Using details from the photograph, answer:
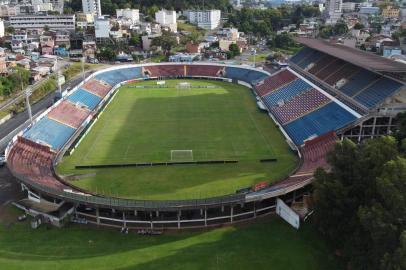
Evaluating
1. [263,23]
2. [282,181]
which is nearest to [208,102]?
[282,181]

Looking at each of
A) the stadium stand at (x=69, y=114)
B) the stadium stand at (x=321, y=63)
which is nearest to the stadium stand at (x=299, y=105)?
the stadium stand at (x=321, y=63)

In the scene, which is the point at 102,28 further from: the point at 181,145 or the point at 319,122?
the point at 319,122

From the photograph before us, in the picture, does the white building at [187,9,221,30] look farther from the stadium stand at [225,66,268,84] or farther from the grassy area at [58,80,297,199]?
the grassy area at [58,80,297,199]

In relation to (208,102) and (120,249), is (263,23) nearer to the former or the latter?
(208,102)

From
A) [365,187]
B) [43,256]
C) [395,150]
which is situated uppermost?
[395,150]

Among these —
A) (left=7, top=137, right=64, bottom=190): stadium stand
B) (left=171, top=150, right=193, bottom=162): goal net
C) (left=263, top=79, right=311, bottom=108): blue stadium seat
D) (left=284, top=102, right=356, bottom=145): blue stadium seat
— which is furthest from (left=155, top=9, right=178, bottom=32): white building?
(left=7, top=137, right=64, bottom=190): stadium stand

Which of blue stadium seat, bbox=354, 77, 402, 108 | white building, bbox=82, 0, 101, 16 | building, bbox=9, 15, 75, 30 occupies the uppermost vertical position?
white building, bbox=82, 0, 101, 16
